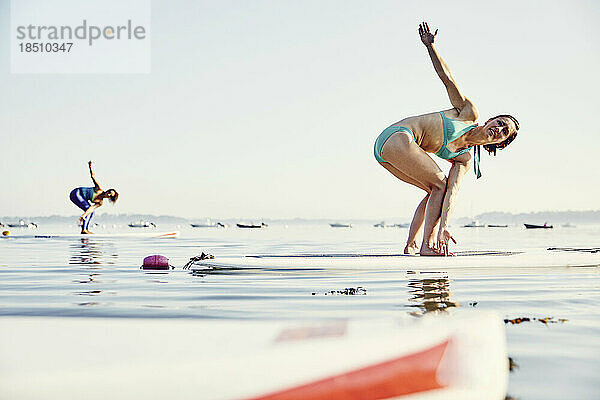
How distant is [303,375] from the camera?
2.06 metres

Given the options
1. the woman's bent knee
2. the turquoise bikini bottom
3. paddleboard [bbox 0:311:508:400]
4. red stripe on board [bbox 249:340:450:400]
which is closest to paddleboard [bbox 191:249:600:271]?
the woman's bent knee

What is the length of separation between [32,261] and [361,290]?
6264 millimetres

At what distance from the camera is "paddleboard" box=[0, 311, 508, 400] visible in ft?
6.37

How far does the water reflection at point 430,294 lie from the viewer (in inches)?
172

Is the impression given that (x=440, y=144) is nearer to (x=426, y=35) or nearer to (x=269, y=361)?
(x=426, y=35)

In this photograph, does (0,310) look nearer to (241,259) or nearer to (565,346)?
(241,259)

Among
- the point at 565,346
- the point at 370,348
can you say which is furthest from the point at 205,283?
the point at 370,348

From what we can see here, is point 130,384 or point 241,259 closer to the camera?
point 130,384

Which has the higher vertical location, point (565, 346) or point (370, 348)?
point (370, 348)

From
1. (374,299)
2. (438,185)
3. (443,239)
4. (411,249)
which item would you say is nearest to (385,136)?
(438,185)

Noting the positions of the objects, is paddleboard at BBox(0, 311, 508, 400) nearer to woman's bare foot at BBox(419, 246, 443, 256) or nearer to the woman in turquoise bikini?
the woman in turquoise bikini

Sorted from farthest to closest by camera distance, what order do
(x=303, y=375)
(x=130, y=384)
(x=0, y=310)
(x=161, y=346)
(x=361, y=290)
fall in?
(x=361, y=290) < (x=0, y=310) < (x=161, y=346) < (x=303, y=375) < (x=130, y=384)

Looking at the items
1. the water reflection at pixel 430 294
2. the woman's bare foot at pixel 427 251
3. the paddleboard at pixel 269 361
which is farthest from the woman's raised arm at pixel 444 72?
the paddleboard at pixel 269 361

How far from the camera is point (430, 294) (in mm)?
5109
